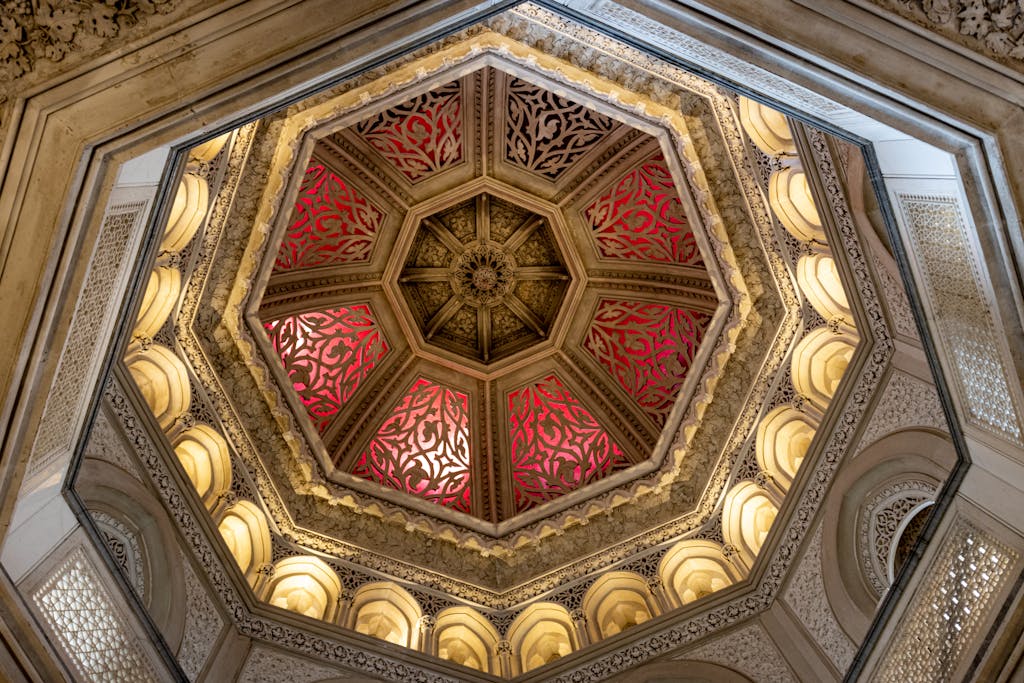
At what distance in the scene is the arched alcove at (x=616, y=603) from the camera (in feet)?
17.4

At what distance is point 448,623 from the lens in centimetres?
546

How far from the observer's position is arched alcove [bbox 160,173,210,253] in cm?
475

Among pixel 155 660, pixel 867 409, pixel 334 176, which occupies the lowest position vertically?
pixel 155 660

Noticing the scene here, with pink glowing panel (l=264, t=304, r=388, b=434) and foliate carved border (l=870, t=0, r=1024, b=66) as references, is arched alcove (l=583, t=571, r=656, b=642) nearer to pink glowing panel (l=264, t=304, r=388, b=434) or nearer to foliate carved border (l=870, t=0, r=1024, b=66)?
pink glowing panel (l=264, t=304, r=388, b=434)

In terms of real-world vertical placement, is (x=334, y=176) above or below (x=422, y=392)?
above

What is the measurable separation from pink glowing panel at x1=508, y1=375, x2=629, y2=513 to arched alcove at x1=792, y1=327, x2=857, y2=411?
204 cm

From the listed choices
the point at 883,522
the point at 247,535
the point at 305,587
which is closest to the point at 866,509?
the point at 883,522

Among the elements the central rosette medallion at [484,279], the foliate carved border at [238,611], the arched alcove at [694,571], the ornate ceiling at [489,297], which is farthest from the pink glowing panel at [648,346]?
the foliate carved border at [238,611]

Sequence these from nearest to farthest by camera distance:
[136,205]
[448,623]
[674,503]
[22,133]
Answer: [22,133] < [136,205] < [448,623] < [674,503]

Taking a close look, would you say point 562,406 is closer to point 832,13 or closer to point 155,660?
point 155,660

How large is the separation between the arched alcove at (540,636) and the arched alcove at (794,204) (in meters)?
2.85

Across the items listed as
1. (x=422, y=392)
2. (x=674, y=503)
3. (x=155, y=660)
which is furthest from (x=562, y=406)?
(x=155, y=660)

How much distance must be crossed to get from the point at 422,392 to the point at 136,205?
485cm

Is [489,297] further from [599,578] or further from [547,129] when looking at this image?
[599,578]
